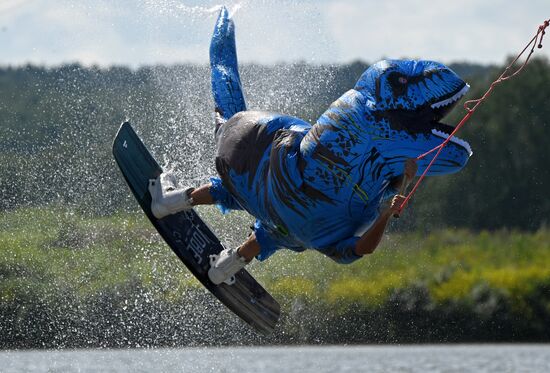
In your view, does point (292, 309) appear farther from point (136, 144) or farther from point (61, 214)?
point (136, 144)

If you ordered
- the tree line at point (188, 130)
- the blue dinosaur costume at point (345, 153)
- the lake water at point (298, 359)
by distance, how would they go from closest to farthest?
the blue dinosaur costume at point (345, 153) → the tree line at point (188, 130) → the lake water at point (298, 359)

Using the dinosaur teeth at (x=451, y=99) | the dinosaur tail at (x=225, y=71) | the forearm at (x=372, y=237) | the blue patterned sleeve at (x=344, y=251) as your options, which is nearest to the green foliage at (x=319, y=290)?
the dinosaur tail at (x=225, y=71)

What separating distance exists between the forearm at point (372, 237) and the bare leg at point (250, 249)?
1732 mm

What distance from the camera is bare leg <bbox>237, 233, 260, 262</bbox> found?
35.1 ft

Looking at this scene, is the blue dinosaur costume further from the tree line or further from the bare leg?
the tree line

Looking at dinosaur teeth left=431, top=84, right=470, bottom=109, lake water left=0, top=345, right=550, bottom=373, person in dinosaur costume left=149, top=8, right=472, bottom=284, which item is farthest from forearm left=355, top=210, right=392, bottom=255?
lake water left=0, top=345, right=550, bottom=373

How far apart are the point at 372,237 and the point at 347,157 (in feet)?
1.97

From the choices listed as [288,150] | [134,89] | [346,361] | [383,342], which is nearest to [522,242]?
[383,342]

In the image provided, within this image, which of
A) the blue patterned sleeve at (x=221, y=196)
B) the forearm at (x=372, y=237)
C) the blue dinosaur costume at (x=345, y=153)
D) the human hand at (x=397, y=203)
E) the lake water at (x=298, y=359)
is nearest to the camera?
the human hand at (x=397, y=203)

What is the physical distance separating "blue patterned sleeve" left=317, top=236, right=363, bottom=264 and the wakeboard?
221cm

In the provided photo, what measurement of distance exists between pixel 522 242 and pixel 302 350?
4596 millimetres

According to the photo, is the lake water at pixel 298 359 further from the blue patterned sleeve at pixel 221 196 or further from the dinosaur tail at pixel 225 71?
the dinosaur tail at pixel 225 71

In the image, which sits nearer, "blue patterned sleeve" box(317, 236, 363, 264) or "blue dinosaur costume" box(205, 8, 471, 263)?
"blue dinosaur costume" box(205, 8, 471, 263)

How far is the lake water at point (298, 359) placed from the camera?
703 inches
